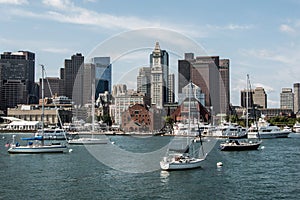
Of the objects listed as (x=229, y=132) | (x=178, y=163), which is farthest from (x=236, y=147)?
(x=229, y=132)

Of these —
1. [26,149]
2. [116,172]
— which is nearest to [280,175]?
[116,172]

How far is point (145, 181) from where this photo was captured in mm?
39531

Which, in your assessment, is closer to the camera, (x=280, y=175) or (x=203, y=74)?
(x=280, y=175)

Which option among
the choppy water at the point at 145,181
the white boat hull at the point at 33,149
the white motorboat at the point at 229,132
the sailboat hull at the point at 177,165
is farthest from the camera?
the white motorboat at the point at 229,132

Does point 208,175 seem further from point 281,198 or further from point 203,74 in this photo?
point 203,74

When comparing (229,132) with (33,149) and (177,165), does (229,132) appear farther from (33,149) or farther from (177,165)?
(177,165)

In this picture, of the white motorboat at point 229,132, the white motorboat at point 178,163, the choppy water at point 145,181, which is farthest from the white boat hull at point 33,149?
the white motorboat at point 229,132

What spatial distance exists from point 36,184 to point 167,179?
1175 cm

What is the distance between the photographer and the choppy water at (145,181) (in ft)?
111

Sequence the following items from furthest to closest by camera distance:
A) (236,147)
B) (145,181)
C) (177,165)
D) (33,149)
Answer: (236,147) < (33,149) < (177,165) < (145,181)

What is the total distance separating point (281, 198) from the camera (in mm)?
33156

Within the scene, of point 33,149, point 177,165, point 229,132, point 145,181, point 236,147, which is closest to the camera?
point 145,181

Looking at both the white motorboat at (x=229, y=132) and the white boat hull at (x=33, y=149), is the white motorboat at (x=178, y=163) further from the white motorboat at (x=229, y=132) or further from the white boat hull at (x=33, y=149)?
the white motorboat at (x=229, y=132)

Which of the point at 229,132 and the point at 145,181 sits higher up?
the point at 145,181
